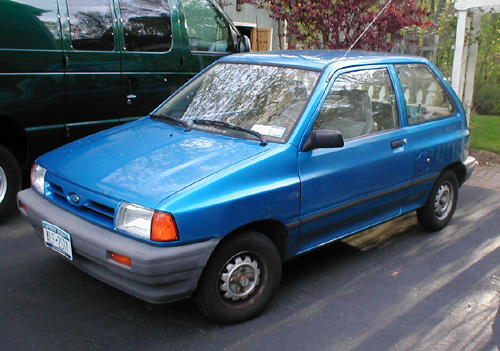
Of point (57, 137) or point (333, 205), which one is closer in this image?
point (333, 205)

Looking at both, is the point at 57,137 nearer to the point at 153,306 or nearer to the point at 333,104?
the point at 153,306

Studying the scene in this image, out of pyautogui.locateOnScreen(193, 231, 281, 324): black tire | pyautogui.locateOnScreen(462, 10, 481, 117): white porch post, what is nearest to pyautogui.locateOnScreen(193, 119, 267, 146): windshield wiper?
pyautogui.locateOnScreen(193, 231, 281, 324): black tire

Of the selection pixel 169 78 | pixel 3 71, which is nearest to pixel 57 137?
pixel 3 71

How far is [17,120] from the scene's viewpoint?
16.8 ft

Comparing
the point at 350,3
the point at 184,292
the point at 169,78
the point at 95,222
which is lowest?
the point at 184,292

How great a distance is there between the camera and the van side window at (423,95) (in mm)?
4762

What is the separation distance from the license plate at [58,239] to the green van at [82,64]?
175 cm

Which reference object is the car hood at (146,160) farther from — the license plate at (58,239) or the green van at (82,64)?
the green van at (82,64)

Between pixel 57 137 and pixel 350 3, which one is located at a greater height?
pixel 350 3

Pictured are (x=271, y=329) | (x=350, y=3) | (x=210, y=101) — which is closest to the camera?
(x=271, y=329)

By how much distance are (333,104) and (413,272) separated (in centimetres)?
154

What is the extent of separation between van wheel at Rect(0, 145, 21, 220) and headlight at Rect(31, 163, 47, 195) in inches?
45.7

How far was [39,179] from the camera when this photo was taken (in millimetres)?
3869

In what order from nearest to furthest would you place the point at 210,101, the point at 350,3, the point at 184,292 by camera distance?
the point at 184,292 → the point at 210,101 → the point at 350,3
